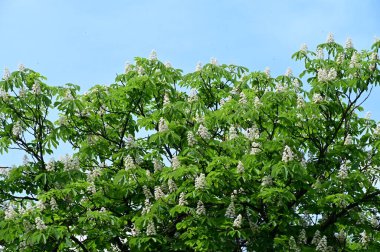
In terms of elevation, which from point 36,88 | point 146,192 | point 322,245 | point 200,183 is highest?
point 36,88

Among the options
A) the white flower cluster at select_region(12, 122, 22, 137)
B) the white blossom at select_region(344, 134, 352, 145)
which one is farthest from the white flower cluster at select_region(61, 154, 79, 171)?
the white blossom at select_region(344, 134, 352, 145)

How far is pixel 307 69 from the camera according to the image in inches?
575

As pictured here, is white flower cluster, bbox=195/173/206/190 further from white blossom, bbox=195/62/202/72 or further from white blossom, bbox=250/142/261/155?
white blossom, bbox=195/62/202/72

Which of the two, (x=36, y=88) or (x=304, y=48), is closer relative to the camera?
(x=36, y=88)

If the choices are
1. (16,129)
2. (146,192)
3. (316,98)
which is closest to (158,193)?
(146,192)

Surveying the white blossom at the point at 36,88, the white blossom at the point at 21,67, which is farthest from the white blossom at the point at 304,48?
the white blossom at the point at 21,67

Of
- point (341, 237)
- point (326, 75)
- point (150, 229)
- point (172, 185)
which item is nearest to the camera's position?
point (150, 229)

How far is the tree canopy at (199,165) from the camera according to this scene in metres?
11.9

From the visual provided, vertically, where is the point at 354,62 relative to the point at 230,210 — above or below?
above

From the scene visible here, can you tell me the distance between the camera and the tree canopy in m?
11.9

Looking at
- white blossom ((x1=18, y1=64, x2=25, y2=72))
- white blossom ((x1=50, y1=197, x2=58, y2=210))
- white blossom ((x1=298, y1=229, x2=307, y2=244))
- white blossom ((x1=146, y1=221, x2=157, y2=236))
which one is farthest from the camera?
white blossom ((x1=18, y1=64, x2=25, y2=72))

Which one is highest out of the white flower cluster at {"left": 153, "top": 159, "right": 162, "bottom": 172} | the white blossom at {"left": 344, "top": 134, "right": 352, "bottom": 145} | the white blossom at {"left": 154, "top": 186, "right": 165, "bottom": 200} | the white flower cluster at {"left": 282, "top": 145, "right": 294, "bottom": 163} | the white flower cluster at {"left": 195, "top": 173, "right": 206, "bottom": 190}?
the white blossom at {"left": 344, "top": 134, "right": 352, "bottom": 145}

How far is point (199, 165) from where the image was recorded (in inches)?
476

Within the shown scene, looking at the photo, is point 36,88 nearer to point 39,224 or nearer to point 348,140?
point 39,224
